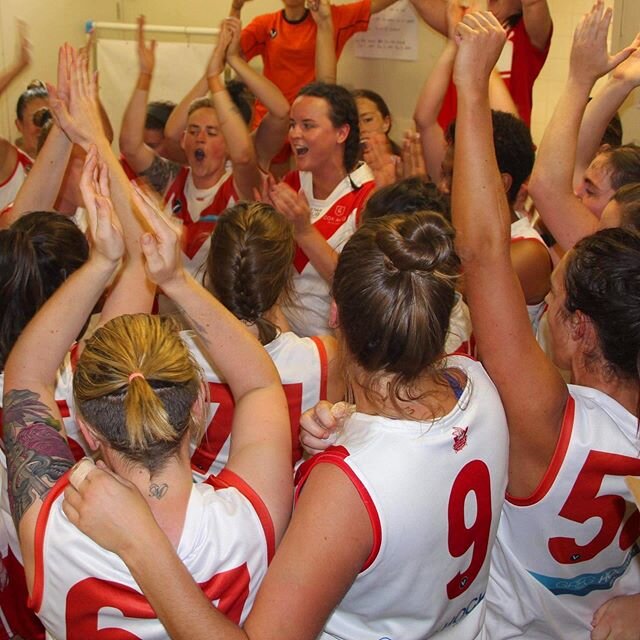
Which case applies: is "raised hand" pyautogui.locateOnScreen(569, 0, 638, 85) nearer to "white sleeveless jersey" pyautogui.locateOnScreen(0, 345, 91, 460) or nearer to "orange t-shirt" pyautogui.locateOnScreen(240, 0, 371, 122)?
"white sleeveless jersey" pyautogui.locateOnScreen(0, 345, 91, 460)

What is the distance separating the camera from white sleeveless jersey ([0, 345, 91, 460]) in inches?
66.4

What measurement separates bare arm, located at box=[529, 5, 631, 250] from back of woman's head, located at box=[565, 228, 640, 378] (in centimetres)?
41

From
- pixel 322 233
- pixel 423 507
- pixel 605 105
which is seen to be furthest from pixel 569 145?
pixel 322 233

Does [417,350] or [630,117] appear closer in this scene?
[417,350]

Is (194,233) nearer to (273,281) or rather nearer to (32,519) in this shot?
(273,281)

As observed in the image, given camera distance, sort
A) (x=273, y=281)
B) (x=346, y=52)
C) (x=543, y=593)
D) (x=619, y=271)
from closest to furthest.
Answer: (x=619, y=271) → (x=543, y=593) → (x=273, y=281) → (x=346, y=52)

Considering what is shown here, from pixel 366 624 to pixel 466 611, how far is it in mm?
200

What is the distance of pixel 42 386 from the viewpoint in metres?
1.46

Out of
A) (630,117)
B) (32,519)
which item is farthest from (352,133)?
(32,519)

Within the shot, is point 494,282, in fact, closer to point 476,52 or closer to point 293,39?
point 476,52

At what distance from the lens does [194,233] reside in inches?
135

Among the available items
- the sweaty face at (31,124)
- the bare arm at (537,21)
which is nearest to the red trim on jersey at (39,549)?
the sweaty face at (31,124)

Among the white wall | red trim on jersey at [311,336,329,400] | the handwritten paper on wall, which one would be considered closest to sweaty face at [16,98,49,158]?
the white wall

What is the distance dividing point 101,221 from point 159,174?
2.28 metres
